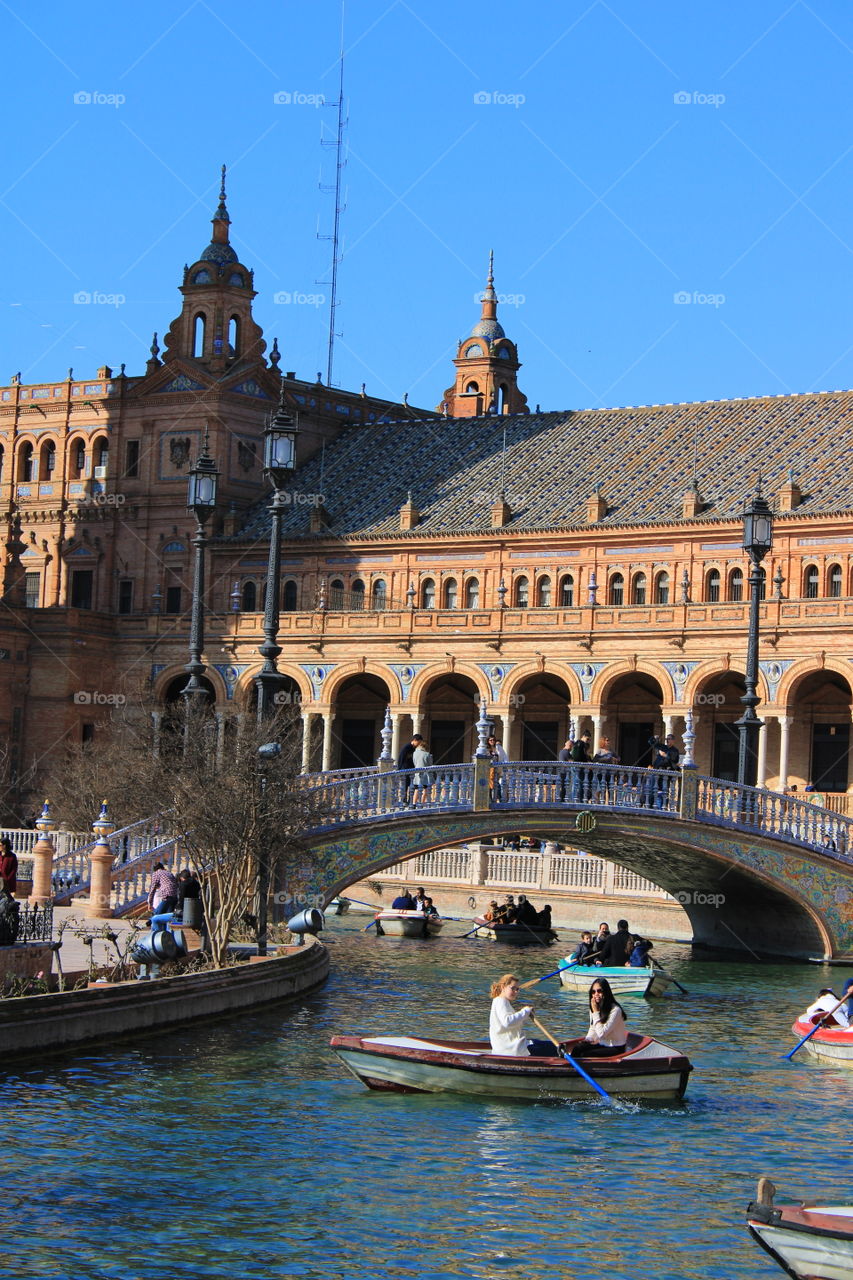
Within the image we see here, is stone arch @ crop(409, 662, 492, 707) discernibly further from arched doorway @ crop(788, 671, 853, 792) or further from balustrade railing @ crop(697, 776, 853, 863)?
balustrade railing @ crop(697, 776, 853, 863)

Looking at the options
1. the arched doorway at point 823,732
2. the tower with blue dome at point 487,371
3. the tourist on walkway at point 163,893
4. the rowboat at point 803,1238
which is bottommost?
the rowboat at point 803,1238

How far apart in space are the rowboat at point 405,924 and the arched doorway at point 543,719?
22.5m

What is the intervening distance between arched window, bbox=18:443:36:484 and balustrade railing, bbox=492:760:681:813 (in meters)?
46.3

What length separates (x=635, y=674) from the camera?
7012 centimetres

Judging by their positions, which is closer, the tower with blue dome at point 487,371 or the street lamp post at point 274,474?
the street lamp post at point 274,474

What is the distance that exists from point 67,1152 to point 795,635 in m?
44.5

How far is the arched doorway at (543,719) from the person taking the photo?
2884 inches

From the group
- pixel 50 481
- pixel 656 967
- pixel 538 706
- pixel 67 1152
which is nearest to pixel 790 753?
pixel 538 706

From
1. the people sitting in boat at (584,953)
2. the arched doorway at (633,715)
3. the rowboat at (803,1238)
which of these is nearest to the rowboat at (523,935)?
the people sitting in boat at (584,953)

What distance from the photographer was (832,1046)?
3216 cm

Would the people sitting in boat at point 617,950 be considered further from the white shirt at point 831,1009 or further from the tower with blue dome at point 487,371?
the tower with blue dome at point 487,371

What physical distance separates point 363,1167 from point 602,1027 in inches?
201

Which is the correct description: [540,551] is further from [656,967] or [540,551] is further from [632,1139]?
[632,1139]

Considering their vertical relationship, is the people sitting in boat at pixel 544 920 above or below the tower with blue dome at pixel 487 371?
below
